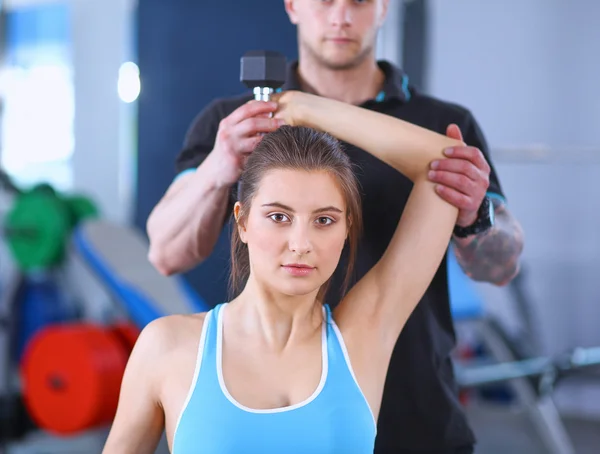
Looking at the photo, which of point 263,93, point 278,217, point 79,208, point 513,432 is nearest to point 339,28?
point 263,93

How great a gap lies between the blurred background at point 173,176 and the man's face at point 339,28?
6.23ft

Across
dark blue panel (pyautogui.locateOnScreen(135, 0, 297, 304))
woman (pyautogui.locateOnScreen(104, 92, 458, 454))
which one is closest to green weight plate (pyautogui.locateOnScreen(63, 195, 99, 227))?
dark blue panel (pyautogui.locateOnScreen(135, 0, 297, 304))

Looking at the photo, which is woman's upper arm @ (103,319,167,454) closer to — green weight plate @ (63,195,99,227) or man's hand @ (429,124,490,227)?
man's hand @ (429,124,490,227)

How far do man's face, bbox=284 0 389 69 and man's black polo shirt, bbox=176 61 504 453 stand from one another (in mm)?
102

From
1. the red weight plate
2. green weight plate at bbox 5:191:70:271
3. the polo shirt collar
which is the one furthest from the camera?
green weight plate at bbox 5:191:70:271

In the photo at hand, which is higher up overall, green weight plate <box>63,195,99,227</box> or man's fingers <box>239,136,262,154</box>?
man's fingers <box>239,136,262,154</box>

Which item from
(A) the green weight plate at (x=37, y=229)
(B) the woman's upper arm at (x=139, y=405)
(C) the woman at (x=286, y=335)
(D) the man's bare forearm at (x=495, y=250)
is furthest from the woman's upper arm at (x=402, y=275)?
(A) the green weight plate at (x=37, y=229)

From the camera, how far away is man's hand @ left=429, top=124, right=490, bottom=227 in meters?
1.44

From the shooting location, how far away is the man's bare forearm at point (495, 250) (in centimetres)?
156

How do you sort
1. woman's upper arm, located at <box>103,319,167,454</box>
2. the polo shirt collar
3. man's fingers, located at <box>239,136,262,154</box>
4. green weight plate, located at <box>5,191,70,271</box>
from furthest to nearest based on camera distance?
green weight plate, located at <box>5,191,70,271</box>
the polo shirt collar
man's fingers, located at <box>239,136,262,154</box>
woman's upper arm, located at <box>103,319,167,454</box>

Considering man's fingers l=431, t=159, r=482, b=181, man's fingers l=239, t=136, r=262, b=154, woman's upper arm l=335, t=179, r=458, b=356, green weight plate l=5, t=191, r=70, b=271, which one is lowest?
green weight plate l=5, t=191, r=70, b=271

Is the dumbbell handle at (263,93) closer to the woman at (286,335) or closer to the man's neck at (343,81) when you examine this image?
the woman at (286,335)

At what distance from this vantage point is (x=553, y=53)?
502 centimetres

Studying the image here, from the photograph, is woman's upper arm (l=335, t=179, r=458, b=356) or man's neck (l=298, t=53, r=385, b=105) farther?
man's neck (l=298, t=53, r=385, b=105)
